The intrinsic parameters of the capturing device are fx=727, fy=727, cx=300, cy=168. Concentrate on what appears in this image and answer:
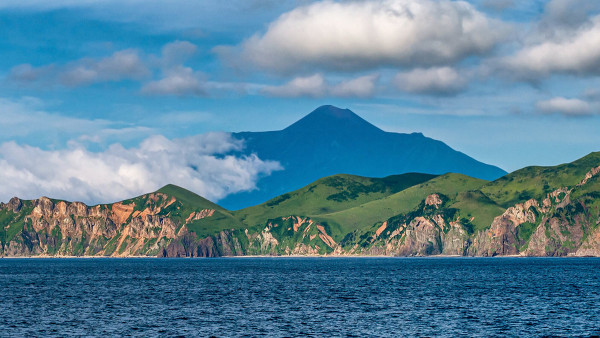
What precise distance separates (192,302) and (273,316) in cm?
3156

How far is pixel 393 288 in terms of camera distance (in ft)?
623

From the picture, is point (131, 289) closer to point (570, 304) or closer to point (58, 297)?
point (58, 297)

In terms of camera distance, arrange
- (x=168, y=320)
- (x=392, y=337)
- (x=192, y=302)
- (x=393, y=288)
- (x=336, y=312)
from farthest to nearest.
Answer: (x=393, y=288) → (x=192, y=302) → (x=336, y=312) → (x=168, y=320) → (x=392, y=337)

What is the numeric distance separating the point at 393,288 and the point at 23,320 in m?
100

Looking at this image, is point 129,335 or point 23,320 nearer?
point 129,335

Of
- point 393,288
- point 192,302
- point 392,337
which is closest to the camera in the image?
point 392,337

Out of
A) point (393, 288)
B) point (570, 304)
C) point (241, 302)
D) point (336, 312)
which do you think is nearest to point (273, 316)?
point (336, 312)

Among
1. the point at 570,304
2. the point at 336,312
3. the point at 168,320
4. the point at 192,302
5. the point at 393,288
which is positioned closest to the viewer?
the point at 168,320

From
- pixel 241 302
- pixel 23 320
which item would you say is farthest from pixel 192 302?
pixel 23 320

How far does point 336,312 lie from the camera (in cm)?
12812

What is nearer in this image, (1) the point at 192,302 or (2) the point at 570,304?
(2) the point at 570,304

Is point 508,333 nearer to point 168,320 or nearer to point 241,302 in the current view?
point 168,320

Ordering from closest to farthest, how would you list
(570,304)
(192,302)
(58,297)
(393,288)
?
(570,304) < (192,302) < (58,297) < (393,288)

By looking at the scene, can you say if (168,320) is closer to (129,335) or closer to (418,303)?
(129,335)
